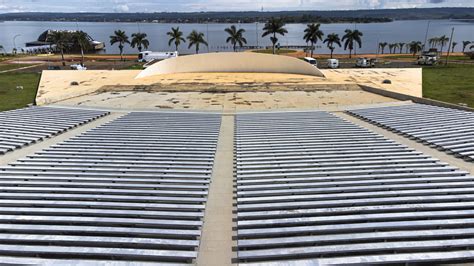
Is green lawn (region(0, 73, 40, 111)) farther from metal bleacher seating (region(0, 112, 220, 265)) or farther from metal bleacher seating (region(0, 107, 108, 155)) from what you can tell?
metal bleacher seating (region(0, 112, 220, 265))

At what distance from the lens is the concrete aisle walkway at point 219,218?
8664 mm

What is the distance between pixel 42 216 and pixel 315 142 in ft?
38.1

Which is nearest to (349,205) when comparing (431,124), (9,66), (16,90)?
(431,124)

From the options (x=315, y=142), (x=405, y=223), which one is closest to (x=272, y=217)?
(x=405, y=223)

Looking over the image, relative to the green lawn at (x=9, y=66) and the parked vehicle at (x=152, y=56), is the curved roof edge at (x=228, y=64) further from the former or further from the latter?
the green lawn at (x=9, y=66)

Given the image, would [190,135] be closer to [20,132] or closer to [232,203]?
[232,203]

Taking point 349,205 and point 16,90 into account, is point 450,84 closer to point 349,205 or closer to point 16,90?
point 349,205

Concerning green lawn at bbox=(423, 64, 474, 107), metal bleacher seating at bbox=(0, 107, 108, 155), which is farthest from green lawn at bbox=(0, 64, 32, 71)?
green lawn at bbox=(423, 64, 474, 107)

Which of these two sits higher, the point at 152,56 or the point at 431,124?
the point at 431,124

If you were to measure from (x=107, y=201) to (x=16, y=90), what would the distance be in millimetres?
35630

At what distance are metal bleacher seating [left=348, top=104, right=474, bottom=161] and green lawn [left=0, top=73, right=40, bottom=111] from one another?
29.5 meters

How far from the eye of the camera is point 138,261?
801 centimetres

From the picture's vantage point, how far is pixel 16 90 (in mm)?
39375

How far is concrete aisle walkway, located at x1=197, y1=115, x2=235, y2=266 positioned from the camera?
28.4 ft
